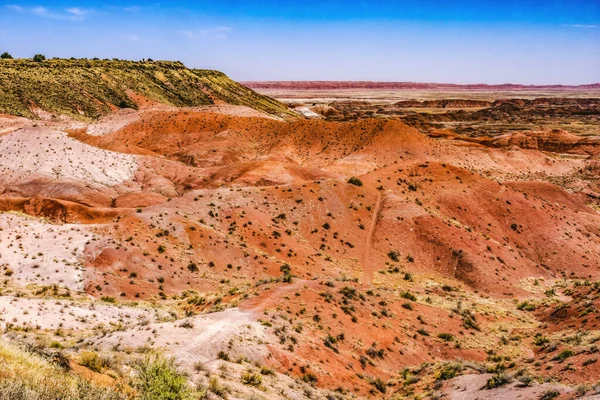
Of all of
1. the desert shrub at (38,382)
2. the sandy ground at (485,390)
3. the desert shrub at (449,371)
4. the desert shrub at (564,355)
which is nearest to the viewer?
the desert shrub at (38,382)

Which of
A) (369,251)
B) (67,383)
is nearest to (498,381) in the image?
(67,383)

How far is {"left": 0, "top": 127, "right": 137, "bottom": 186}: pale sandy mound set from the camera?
163 feet

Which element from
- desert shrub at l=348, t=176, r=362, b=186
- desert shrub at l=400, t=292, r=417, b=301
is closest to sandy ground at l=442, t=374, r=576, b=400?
desert shrub at l=400, t=292, r=417, b=301

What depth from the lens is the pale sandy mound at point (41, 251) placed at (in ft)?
86.5

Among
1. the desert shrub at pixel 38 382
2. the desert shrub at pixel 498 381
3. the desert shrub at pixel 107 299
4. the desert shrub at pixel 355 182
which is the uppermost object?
the desert shrub at pixel 38 382

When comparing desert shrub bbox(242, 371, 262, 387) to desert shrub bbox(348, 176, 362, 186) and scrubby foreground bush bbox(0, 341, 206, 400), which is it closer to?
scrubby foreground bush bbox(0, 341, 206, 400)

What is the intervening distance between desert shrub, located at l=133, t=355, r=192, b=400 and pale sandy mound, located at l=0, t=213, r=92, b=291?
16642 millimetres

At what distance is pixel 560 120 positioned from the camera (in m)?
150

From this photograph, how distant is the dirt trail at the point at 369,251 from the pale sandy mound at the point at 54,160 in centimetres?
2837

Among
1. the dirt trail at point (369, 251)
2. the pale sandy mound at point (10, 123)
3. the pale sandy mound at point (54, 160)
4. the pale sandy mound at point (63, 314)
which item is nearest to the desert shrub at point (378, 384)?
the pale sandy mound at point (63, 314)

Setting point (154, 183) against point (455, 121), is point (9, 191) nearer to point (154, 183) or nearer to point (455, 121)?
point (154, 183)

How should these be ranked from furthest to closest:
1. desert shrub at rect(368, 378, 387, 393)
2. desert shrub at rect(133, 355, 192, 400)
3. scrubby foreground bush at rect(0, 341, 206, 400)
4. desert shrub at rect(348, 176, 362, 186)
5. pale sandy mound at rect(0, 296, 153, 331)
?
desert shrub at rect(348, 176, 362, 186), pale sandy mound at rect(0, 296, 153, 331), desert shrub at rect(368, 378, 387, 393), desert shrub at rect(133, 355, 192, 400), scrubby foreground bush at rect(0, 341, 206, 400)

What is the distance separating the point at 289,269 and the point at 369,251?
891 cm

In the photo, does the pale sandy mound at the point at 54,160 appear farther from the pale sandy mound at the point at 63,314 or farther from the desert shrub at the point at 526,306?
the desert shrub at the point at 526,306
